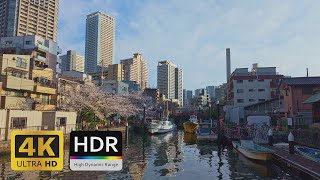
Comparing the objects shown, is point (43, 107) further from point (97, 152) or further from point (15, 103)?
point (97, 152)

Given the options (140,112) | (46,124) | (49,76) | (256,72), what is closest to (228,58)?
(256,72)

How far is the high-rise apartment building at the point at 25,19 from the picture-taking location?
13238 centimetres

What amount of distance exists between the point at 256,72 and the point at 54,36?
10329cm

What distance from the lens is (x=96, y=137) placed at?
477 centimetres

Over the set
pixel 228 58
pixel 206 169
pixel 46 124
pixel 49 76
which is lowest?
pixel 206 169

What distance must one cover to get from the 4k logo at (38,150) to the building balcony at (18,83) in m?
42.5

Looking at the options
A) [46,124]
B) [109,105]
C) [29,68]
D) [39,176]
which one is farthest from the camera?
[109,105]

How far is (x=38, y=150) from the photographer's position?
15.9 ft

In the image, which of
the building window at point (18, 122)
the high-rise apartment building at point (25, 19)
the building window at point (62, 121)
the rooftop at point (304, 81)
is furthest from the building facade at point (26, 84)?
the high-rise apartment building at point (25, 19)

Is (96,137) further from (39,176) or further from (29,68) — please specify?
(29,68)

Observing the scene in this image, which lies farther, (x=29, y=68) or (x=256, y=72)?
(x=256, y=72)

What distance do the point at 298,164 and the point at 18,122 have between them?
26.7 m

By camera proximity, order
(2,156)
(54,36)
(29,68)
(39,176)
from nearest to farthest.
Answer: (39,176) < (2,156) < (29,68) < (54,36)

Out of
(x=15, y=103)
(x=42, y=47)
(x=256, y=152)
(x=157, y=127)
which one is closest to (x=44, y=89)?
(x=15, y=103)
